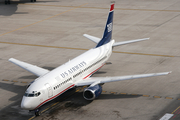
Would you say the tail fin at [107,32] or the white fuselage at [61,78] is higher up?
the tail fin at [107,32]

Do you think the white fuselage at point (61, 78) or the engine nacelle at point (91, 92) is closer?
the white fuselage at point (61, 78)

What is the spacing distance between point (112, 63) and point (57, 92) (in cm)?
1743

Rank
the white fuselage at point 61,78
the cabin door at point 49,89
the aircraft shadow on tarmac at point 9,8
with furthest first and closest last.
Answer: the aircraft shadow on tarmac at point 9,8
the cabin door at point 49,89
the white fuselage at point 61,78

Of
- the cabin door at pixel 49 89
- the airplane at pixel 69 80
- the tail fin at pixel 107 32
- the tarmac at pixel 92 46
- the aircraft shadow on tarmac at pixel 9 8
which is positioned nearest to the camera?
the airplane at pixel 69 80

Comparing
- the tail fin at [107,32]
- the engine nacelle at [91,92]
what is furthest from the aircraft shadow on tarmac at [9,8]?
the engine nacelle at [91,92]

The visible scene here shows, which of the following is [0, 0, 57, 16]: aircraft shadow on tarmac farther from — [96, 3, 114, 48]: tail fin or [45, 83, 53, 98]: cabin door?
[45, 83, 53, 98]: cabin door

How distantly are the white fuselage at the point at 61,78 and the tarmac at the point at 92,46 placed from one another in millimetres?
2310

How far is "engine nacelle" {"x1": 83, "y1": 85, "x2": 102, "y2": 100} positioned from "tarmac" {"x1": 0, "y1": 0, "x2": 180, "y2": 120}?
1114 millimetres

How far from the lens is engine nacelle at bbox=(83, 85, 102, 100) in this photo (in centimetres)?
3762

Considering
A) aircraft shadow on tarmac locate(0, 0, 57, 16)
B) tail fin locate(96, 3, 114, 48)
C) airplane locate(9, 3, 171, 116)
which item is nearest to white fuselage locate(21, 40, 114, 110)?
airplane locate(9, 3, 171, 116)

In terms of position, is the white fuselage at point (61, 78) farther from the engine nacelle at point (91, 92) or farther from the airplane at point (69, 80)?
the engine nacelle at point (91, 92)

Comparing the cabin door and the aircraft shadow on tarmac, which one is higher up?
the aircraft shadow on tarmac

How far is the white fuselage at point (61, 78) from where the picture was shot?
3475 cm

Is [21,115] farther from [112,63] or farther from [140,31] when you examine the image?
[140,31]
